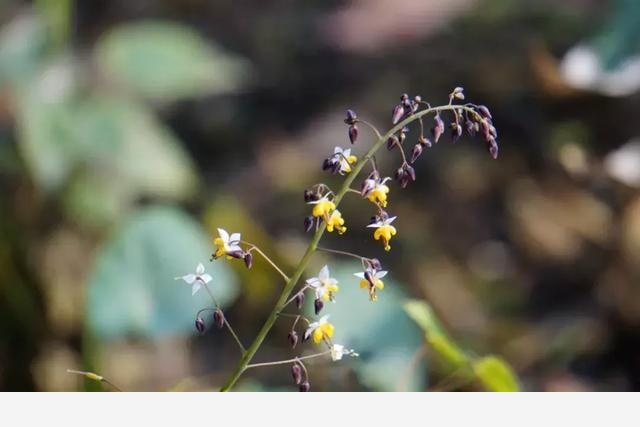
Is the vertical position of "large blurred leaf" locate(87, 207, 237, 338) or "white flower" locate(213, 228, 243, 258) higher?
"large blurred leaf" locate(87, 207, 237, 338)

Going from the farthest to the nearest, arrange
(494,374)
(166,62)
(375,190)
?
(166,62) → (494,374) → (375,190)

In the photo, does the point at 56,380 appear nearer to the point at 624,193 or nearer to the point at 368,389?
the point at 368,389

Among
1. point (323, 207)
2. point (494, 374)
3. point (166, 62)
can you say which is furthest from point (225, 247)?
point (166, 62)

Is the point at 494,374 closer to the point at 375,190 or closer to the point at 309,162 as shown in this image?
the point at 375,190

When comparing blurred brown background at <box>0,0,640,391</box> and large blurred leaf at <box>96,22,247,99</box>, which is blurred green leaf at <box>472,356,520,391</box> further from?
large blurred leaf at <box>96,22,247,99</box>

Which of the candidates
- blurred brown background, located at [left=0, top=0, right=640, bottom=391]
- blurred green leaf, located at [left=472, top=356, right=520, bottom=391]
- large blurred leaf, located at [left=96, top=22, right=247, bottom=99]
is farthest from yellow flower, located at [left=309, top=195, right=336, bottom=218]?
large blurred leaf, located at [left=96, top=22, right=247, bottom=99]
